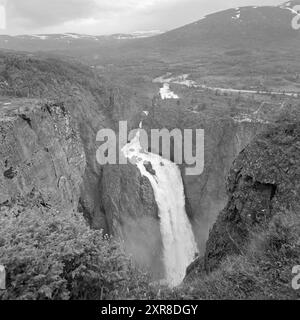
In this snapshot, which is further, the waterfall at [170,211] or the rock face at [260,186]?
the waterfall at [170,211]

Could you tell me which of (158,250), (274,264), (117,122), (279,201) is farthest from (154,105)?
(274,264)

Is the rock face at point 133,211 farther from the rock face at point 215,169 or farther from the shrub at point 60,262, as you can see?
the shrub at point 60,262

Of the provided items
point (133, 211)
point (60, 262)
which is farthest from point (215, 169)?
point (60, 262)

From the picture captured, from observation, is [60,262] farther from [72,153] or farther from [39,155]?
[72,153]

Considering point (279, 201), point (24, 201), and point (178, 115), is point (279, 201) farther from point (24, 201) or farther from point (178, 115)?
point (178, 115)

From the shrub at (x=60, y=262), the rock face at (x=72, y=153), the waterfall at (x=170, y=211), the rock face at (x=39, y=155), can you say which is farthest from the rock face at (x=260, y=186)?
the waterfall at (x=170, y=211)

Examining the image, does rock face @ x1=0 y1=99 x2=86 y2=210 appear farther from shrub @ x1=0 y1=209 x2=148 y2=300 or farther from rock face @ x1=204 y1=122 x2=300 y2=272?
shrub @ x1=0 y1=209 x2=148 y2=300
